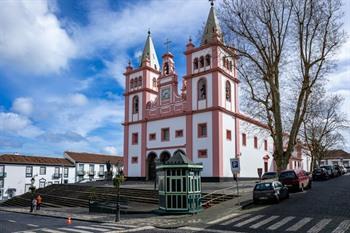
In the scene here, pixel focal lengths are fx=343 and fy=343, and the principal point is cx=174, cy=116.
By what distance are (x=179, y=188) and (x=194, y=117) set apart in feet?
67.2

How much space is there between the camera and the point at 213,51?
39219 millimetres

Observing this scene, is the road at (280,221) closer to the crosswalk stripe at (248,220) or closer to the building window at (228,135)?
the crosswalk stripe at (248,220)

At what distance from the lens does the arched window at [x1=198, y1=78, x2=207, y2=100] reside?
40594 mm

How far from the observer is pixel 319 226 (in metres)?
13.9

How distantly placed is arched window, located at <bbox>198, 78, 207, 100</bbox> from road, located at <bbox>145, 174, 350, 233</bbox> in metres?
21.1

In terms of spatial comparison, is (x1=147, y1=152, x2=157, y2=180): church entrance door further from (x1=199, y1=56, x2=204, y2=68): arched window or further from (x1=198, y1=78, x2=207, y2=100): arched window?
(x1=199, y1=56, x2=204, y2=68): arched window

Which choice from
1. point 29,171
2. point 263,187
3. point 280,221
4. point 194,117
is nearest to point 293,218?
point 280,221

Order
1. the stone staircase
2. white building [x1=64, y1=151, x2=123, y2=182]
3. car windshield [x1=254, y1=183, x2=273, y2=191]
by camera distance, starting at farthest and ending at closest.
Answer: white building [x1=64, y1=151, x2=123, y2=182] < the stone staircase < car windshield [x1=254, y1=183, x2=273, y2=191]

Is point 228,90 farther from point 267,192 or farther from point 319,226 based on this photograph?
point 319,226

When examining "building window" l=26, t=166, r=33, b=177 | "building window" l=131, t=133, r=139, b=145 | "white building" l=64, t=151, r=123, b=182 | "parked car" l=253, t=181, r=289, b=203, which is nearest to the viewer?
"parked car" l=253, t=181, r=289, b=203

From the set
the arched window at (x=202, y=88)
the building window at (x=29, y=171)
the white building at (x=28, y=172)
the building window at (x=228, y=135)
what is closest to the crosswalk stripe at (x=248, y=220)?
the building window at (x=228, y=135)

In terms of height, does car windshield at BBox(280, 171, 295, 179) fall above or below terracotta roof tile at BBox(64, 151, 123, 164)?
below

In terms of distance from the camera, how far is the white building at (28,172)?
193 ft

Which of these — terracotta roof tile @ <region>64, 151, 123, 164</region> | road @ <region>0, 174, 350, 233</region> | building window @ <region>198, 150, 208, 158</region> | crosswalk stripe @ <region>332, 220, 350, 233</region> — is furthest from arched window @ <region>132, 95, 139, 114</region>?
crosswalk stripe @ <region>332, 220, 350, 233</region>
